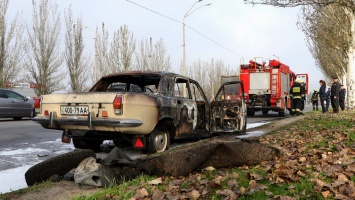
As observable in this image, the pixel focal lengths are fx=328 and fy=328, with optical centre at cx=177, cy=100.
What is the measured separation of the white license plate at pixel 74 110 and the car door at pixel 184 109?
1631mm

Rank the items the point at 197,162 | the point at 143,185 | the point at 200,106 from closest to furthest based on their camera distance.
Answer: the point at 143,185, the point at 197,162, the point at 200,106

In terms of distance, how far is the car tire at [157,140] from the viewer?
531 cm

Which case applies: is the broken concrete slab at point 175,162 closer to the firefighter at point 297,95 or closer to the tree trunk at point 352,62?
the firefighter at point 297,95

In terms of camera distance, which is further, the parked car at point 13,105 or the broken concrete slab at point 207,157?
the parked car at point 13,105

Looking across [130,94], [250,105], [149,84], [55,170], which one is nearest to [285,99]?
[250,105]

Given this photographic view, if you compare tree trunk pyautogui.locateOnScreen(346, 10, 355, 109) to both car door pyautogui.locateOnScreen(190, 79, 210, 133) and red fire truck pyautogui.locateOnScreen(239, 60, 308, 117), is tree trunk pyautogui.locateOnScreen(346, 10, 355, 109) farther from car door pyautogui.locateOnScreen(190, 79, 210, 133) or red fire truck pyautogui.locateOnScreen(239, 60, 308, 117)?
car door pyautogui.locateOnScreen(190, 79, 210, 133)

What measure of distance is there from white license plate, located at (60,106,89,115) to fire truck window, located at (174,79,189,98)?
1.69 metres

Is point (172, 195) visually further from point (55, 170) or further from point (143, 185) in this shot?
point (55, 170)

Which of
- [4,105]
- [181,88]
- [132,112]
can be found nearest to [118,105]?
[132,112]

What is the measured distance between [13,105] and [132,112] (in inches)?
450

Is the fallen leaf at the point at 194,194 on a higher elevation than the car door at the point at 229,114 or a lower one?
lower

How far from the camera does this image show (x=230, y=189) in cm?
288

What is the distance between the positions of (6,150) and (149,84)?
9.73 ft

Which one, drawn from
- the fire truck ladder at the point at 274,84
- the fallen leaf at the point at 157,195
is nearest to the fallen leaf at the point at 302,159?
the fallen leaf at the point at 157,195
